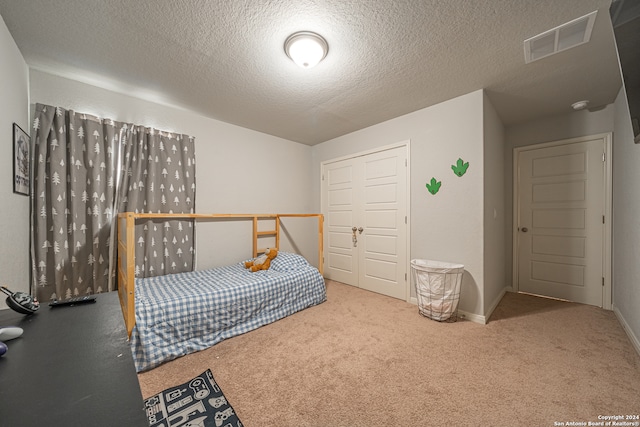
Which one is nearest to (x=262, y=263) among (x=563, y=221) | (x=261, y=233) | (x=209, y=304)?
(x=261, y=233)

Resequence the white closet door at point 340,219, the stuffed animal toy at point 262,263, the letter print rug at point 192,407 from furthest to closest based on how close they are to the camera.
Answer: the white closet door at point 340,219
the stuffed animal toy at point 262,263
the letter print rug at point 192,407

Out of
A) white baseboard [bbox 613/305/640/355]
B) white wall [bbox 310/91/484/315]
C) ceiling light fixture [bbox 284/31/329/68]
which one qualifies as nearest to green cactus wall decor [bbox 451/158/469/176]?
white wall [bbox 310/91/484/315]

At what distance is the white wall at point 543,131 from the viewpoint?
8.71 ft

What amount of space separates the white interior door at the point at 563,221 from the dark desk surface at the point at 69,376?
4070 mm

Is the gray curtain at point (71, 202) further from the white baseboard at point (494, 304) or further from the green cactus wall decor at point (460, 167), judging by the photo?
the white baseboard at point (494, 304)

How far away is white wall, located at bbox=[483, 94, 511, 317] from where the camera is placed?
7.76 ft

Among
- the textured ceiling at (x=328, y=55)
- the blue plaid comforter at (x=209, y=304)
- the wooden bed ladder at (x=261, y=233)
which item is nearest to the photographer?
the textured ceiling at (x=328, y=55)

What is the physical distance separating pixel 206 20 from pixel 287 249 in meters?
2.80

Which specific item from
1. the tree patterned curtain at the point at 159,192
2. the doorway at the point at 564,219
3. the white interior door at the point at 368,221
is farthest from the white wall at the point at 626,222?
the tree patterned curtain at the point at 159,192

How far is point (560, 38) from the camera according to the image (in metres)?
1.62

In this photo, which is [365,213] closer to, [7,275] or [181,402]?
[181,402]

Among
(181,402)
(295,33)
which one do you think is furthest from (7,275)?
(295,33)

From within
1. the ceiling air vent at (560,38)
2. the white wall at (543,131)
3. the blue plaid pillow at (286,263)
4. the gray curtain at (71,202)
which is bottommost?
the blue plaid pillow at (286,263)

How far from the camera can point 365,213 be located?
3295mm
